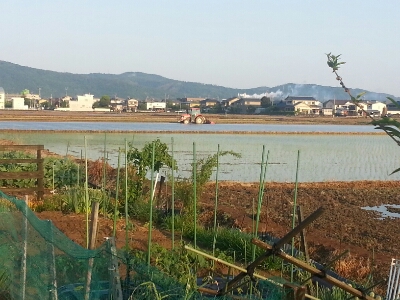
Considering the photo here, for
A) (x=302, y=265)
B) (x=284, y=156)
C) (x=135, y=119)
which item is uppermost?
(x=302, y=265)

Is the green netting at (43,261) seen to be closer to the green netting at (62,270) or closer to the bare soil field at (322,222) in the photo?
the green netting at (62,270)


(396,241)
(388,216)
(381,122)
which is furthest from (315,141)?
(381,122)

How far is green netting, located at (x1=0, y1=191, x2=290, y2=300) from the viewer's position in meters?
4.97

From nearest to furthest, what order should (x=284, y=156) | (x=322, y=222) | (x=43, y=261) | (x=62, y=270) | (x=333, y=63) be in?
(x=333, y=63) → (x=43, y=261) → (x=62, y=270) → (x=322, y=222) → (x=284, y=156)

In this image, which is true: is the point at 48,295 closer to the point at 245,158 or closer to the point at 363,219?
the point at 363,219

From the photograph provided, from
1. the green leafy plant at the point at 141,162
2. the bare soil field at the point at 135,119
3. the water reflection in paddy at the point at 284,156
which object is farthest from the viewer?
the bare soil field at the point at 135,119

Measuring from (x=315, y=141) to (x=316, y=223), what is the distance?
27423 mm

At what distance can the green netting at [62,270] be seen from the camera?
4973mm

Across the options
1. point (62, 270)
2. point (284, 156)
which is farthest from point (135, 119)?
point (62, 270)

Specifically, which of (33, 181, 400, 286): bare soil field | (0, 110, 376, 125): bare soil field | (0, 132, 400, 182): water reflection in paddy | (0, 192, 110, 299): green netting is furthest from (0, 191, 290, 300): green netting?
(0, 110, 376, 125): bare soil field

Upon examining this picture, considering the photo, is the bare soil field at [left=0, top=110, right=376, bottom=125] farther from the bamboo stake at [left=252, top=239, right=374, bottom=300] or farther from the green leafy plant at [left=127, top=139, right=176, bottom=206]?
the bamboo stake at [left=252, top=239, right=374, bottom=300]

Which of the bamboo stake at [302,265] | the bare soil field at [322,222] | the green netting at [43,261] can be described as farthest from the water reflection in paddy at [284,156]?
the bamboo stake at [302,265]

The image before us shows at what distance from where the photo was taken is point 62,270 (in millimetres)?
5559

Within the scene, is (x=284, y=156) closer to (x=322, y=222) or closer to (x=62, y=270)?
(x=322, y=222)
